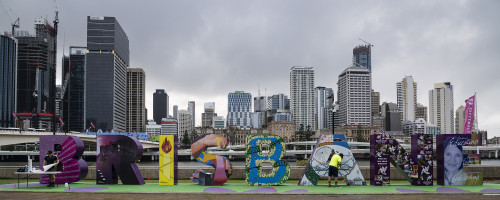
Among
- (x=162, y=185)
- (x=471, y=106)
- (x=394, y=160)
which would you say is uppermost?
(x=471, y=106)

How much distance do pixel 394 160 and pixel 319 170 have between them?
14.0ft

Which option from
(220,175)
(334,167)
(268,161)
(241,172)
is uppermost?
(268,161)

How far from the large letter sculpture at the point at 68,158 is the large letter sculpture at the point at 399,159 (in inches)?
633

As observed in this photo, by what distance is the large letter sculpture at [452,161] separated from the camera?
2223cm

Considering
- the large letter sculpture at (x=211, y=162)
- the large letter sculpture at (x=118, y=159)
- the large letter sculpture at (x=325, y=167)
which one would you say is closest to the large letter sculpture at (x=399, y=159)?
the large letter sculpture at (x=325, y=167)

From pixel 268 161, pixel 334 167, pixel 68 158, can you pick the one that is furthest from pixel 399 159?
pixel 68 158

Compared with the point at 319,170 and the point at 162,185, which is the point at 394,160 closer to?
the point at 319,170

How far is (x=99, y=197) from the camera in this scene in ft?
59.2

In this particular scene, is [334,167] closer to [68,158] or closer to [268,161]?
[268,161]

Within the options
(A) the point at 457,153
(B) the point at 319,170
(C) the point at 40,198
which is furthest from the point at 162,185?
(A) the point at 457,153

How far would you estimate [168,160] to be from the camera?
2305 cm

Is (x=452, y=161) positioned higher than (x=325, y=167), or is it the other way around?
(x=452, y=161)

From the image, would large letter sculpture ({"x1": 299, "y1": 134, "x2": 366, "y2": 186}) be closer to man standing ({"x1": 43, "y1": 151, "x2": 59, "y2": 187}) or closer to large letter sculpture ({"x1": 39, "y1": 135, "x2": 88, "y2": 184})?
large letter sculpture ({"x1": 39, "y1": 135, "x2": 88, "y2": 184})

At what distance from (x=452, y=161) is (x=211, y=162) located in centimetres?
1317
